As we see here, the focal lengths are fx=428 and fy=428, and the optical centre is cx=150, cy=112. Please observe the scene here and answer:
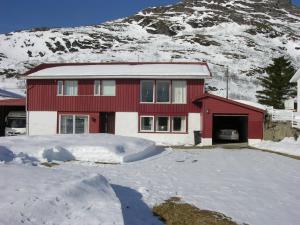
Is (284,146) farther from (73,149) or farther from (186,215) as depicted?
(186,215)

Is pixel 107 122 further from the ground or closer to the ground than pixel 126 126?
further from the ground

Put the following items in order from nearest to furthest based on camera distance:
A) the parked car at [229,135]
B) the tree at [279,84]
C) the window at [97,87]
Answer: the window at [97,87] → the parked car at [229,135] → the tree at [279,84]

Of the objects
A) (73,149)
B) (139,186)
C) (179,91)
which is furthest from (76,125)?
(139,186)

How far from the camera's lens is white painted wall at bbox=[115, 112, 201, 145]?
31.4 meters

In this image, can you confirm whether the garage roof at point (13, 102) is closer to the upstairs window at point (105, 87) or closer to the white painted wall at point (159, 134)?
the upstairs window at point (105, 87)

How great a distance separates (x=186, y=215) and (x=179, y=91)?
2170cm

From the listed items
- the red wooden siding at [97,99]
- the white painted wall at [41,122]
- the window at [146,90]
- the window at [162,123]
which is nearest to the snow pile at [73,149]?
the window at [162,123]

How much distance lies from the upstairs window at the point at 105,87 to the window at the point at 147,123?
10.0 ft

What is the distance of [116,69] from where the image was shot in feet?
115

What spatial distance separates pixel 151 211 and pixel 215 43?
131 meters

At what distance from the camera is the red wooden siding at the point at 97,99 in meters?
31.7

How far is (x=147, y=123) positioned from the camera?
32.2 meters

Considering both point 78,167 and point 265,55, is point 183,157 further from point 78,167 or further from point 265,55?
point 265,55

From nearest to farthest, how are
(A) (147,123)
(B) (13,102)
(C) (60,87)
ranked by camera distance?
(A) (147,123) < (C) (60,87) < (B) (13,102)
